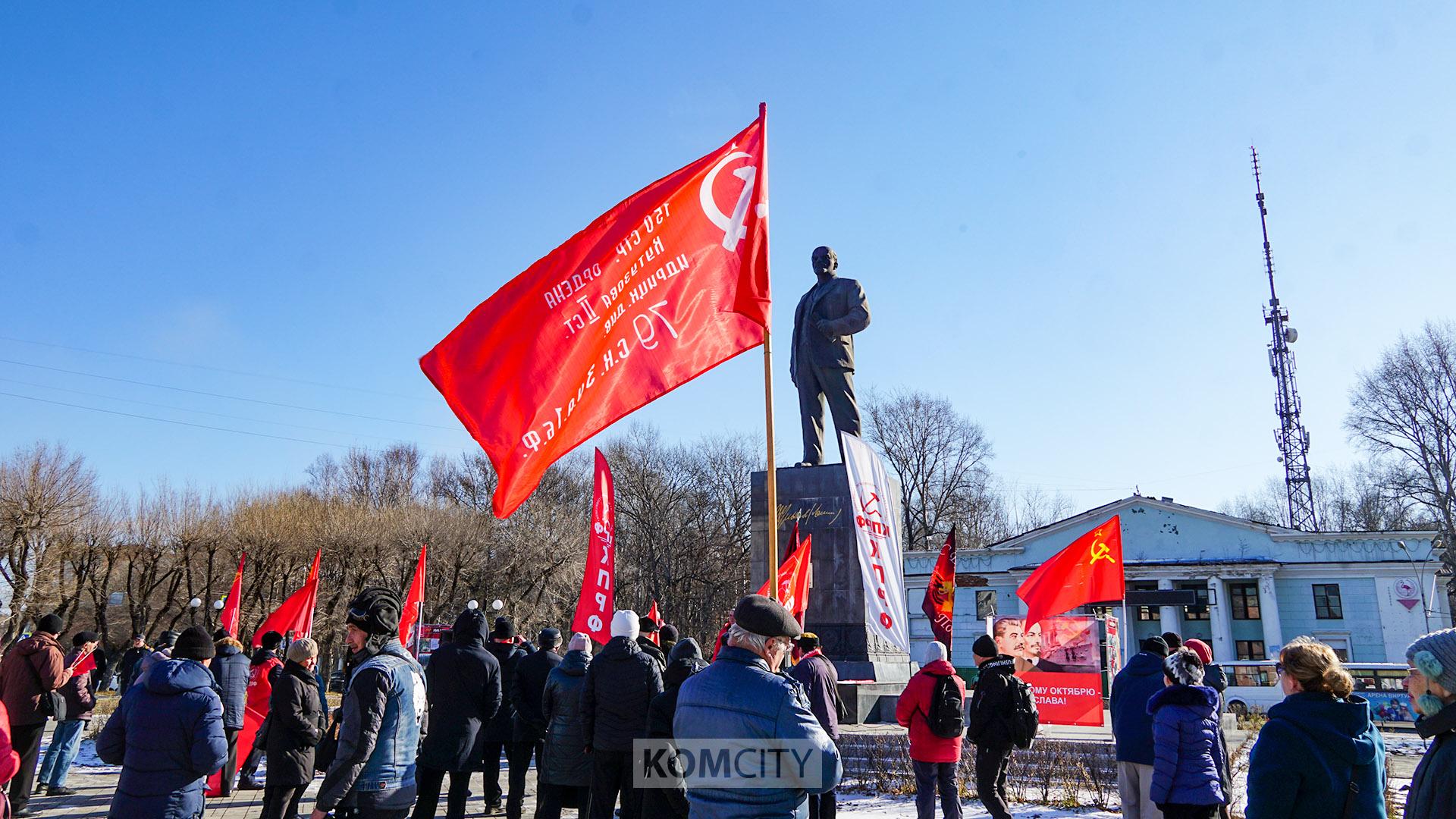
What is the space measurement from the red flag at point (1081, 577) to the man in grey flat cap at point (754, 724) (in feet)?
29.6

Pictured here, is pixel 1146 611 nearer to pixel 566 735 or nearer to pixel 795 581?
pixel 795 581

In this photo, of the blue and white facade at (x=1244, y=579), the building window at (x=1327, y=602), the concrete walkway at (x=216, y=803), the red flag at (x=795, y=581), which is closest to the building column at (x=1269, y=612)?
the blue and white facade at (x=1244, y=579)

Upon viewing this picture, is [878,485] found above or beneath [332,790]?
above

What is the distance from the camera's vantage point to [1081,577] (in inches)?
474

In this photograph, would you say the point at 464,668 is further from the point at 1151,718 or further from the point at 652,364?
the point at 1151,718

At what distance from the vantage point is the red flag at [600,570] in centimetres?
936

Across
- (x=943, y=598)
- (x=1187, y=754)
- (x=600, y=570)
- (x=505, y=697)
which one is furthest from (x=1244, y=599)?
(x=1187, y=754)

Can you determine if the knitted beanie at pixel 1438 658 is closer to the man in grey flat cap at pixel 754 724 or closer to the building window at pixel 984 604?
the man in grey flat cap at pixel 754 724

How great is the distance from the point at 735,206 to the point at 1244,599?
1742 inches

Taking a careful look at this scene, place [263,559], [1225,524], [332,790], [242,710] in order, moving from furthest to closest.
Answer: [1225,524] < [263,559] < [242,710] < [332,790]

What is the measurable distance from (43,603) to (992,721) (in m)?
33.3

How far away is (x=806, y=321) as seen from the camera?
15.0m

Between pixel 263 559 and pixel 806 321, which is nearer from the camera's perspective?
pixel 806 321

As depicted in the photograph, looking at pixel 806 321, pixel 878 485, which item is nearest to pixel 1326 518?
pixel 806 321
